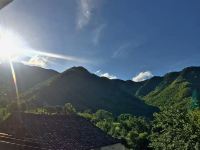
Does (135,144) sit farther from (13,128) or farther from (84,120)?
(13,128)

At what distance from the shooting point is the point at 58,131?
4175 cm

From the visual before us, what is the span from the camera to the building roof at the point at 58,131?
129ft

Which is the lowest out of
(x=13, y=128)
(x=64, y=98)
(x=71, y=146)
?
(x=71, y=146)

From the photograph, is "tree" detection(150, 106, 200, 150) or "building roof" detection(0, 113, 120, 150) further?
"tree" detection(150, 106, 200, 150)

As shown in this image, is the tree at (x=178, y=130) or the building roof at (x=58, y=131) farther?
the tree at (x=178, y=130)

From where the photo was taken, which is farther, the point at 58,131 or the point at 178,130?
the point at 178,130

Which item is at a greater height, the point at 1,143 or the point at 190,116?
the point at 190,116

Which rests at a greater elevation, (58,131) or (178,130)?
(58,131)

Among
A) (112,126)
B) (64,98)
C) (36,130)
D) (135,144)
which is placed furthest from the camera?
(64,98)

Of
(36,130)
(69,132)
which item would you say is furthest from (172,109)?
(36,130)

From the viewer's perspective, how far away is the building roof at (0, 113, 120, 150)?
129 ft

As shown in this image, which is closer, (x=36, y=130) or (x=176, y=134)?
(x=36, y=130)

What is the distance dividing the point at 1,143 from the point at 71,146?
3831cm

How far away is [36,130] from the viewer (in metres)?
39.6
